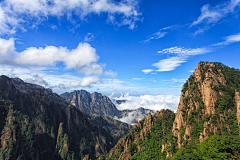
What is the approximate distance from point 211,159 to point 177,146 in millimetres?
36488

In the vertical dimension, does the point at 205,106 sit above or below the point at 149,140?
above

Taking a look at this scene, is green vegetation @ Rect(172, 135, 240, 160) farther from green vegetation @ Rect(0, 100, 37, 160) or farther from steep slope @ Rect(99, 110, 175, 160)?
green vegetation @ Rect(0, 100, 37, 160)

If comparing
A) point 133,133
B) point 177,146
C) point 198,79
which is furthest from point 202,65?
point 133,133

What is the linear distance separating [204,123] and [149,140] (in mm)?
56549

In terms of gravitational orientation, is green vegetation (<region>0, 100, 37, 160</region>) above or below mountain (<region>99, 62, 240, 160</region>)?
below

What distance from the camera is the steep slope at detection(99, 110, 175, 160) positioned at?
106 metres

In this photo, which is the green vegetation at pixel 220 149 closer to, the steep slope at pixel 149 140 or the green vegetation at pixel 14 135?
the steep slope at pixel 149 140

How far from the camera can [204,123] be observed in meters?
77.9

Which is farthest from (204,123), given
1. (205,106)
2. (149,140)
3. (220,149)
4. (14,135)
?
(14,135)

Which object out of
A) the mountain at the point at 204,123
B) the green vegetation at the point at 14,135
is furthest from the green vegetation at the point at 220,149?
the green vegetation at the point at 14,135

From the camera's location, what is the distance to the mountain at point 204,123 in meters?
58.7

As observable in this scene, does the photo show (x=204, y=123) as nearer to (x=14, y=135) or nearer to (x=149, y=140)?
(x=149, y=140)

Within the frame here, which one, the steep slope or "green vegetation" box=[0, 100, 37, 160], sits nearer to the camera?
the steep slope

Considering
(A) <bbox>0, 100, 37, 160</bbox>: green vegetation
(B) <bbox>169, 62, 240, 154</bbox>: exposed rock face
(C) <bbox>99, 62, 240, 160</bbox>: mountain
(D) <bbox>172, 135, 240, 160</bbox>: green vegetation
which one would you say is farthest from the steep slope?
(A) <bbox>0, 100, 37, 160</bbox>: green vegetation
